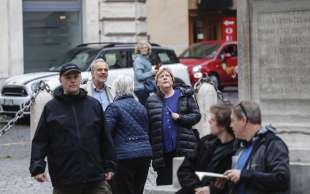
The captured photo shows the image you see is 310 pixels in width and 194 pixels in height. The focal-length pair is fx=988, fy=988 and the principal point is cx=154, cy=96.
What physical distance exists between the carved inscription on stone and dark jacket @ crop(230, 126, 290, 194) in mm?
2571

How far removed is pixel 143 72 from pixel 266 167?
11.2 metres

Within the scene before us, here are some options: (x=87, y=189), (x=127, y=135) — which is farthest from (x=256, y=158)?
(x=127, y=135)

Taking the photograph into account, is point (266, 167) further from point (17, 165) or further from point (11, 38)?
point (11, 38)

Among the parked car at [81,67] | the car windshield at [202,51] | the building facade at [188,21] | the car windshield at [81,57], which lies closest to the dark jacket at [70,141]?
the parked car at [81,67]

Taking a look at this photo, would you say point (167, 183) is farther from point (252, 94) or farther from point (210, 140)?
point (210, 140)

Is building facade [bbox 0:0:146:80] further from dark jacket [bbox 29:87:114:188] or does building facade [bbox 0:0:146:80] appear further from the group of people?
dark jacket [bbox 29:87:114:188]

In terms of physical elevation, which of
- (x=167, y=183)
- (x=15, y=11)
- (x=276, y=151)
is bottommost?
(x=167, y=183)

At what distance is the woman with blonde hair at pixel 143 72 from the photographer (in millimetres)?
17344

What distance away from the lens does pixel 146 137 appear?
9703 mm

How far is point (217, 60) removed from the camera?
30.9 metres

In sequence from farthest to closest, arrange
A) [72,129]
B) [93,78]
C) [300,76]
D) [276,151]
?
[93,78] < [300,76] < [72,129] < [276,151]

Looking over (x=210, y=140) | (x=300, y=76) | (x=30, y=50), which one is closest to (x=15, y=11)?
(x=30, y=50)

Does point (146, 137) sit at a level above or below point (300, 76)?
below

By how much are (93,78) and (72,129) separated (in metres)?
2.63
